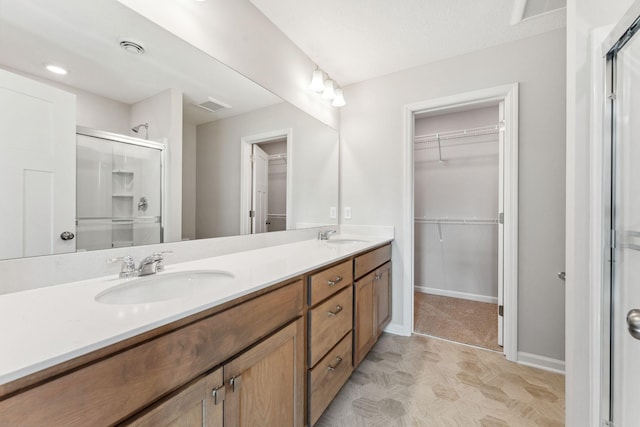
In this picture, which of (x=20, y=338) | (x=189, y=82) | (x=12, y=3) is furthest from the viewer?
(x=189, y=82)

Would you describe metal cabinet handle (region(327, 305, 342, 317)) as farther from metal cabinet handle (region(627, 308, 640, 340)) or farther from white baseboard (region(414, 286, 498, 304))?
white baseboard (region(414, 286, 498, 304))

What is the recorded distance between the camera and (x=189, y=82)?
4.25ft

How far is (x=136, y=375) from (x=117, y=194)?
2.45 feet

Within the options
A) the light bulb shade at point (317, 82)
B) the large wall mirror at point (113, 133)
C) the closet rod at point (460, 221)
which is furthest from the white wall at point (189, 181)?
the closet rod at point (460, 221)

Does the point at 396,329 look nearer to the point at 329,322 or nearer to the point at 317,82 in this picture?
the point at 329,322

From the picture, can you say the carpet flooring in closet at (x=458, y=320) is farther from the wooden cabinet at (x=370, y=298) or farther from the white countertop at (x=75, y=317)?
the white countertop at (x=75, y=317)

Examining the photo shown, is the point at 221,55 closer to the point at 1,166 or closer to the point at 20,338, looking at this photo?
the point at 1,166

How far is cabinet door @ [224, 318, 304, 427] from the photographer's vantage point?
814 millimetres

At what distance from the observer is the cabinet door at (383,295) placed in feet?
6.42

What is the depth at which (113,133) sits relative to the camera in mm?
1018

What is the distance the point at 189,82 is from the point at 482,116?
3.11 metres

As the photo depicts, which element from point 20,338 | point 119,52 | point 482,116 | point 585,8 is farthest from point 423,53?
point 20,338

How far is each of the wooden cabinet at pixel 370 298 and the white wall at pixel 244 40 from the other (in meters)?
1.28


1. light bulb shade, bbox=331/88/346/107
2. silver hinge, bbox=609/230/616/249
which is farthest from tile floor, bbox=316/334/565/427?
light bulb shade, bbox=331/88/346/107
